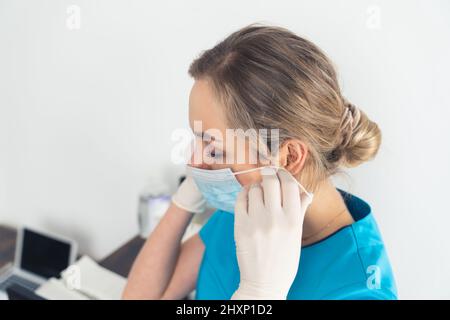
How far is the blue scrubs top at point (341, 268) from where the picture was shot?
599 millimetres

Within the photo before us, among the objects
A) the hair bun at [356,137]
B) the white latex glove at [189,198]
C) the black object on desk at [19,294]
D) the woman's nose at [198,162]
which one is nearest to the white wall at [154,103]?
the hair bun at [356,137]

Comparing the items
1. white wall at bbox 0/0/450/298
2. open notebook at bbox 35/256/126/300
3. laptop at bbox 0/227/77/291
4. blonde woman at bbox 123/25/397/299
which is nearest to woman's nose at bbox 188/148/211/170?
blonde woman at bbox 123/25/397/299

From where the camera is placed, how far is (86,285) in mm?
1077

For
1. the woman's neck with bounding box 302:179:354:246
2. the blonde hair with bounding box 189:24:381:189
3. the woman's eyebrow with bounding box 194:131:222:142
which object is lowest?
the woman's neck with bounding box 302:179:354:246

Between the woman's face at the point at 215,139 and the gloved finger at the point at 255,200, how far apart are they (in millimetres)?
63

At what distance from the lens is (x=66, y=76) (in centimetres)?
123

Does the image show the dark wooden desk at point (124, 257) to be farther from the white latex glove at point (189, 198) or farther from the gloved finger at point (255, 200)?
the gloved finger at point (255, 200)

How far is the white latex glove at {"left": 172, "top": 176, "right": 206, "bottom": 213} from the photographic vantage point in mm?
889

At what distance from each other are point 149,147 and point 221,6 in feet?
1.72

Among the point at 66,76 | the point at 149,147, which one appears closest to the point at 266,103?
the point at 149,147

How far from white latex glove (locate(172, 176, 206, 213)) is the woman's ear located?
303 millimetres

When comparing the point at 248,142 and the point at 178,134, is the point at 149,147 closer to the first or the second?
the point at 178,134

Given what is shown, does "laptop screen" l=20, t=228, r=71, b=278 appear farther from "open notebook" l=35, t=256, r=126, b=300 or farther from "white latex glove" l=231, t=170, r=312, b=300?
"white latex glove" l=231, t=170, r=312, b=300

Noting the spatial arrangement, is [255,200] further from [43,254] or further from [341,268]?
[43,254]
